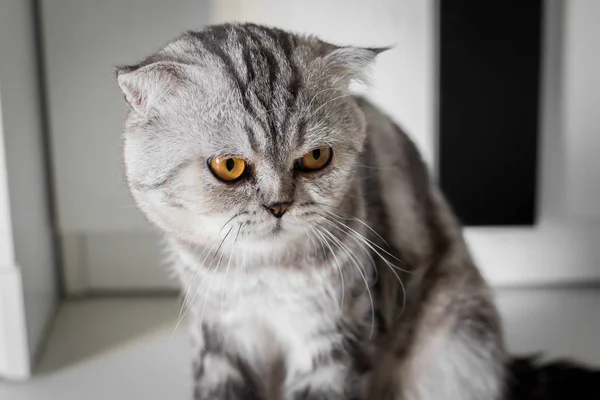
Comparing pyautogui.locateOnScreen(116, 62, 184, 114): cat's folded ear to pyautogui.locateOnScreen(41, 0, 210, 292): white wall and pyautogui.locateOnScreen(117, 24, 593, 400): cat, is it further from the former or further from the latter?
pyautogui.locateOnScreen(41, 0, 210, 292): white wall

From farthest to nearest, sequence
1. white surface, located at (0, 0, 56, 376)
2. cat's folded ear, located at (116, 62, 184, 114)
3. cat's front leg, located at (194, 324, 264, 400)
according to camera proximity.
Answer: white surface, located at (0, 0, 56, 376), cat's front leg, located at (194, 324, 264, 400), cat's folded ear, located at (116, 62, 184, 114)

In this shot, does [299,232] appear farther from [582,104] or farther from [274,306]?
[582,104]

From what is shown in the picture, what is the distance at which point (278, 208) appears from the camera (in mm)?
742

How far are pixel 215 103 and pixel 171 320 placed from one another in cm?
66

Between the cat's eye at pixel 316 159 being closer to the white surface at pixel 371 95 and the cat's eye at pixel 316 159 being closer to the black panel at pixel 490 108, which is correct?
the white surface at pixel 371 95

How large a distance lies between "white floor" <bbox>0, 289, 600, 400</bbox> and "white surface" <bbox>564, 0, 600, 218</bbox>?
189 mm

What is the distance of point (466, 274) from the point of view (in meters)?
1.01

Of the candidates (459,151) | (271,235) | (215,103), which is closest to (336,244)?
(271,235)

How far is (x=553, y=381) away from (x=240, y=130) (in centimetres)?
59

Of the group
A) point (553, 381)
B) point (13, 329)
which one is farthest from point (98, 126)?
point (553, 381)

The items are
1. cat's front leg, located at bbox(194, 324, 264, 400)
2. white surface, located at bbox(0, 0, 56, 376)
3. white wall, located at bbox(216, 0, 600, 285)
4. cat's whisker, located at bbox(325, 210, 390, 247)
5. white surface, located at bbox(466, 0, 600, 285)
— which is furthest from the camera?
white surface, located at bbox(466, 0, 600, 285)

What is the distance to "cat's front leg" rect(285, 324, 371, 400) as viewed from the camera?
86cm

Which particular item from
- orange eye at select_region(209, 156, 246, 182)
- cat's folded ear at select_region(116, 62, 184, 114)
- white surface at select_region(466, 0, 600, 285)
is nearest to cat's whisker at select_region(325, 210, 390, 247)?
orange eye at select_region(209, 156, 246, 182)

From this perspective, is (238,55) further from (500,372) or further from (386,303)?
Result: (500,372)
